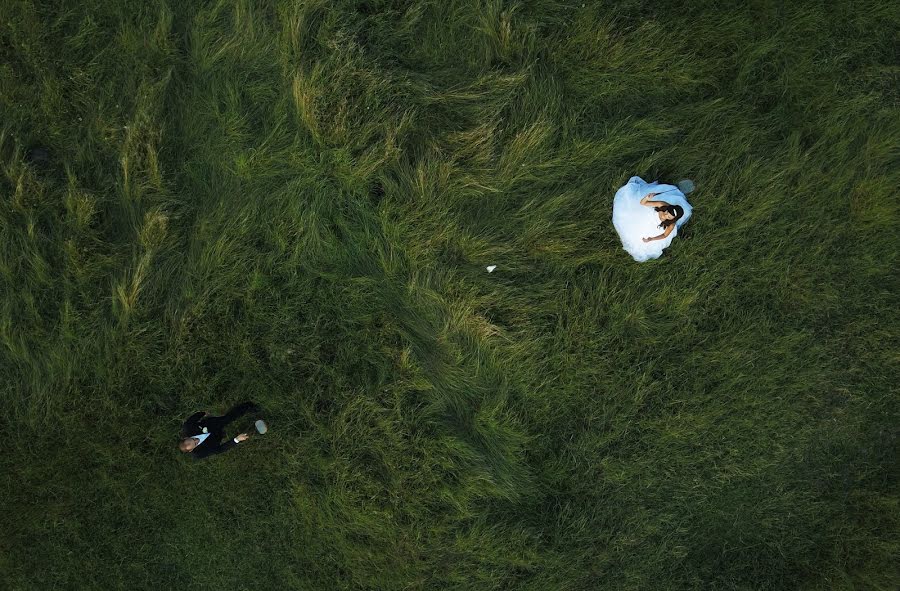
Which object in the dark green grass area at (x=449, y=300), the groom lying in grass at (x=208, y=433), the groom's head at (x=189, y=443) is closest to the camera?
the groom's head at (x=189, y=443)

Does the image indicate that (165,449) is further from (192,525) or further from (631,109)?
(631,109)

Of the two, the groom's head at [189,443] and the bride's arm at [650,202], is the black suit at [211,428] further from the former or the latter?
the bride's arm at [650,202]

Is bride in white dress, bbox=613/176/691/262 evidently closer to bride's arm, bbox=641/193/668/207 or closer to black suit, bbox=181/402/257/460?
bride's arm, bbox=641/193/668/207

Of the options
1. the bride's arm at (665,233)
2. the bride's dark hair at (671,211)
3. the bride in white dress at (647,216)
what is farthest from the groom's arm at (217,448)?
the bride's dark hair at (671,211)

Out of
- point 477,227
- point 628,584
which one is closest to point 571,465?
point 628,584

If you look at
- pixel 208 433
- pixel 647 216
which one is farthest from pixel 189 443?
pixel 647 216

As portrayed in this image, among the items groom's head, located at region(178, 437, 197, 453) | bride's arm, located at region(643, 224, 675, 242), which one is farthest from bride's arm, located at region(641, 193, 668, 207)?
groom's head, located at region(178, 437, 197, 453)

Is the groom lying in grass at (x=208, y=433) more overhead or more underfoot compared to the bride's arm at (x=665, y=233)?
more underfoot

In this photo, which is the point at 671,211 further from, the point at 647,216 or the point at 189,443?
the point at 189,443
